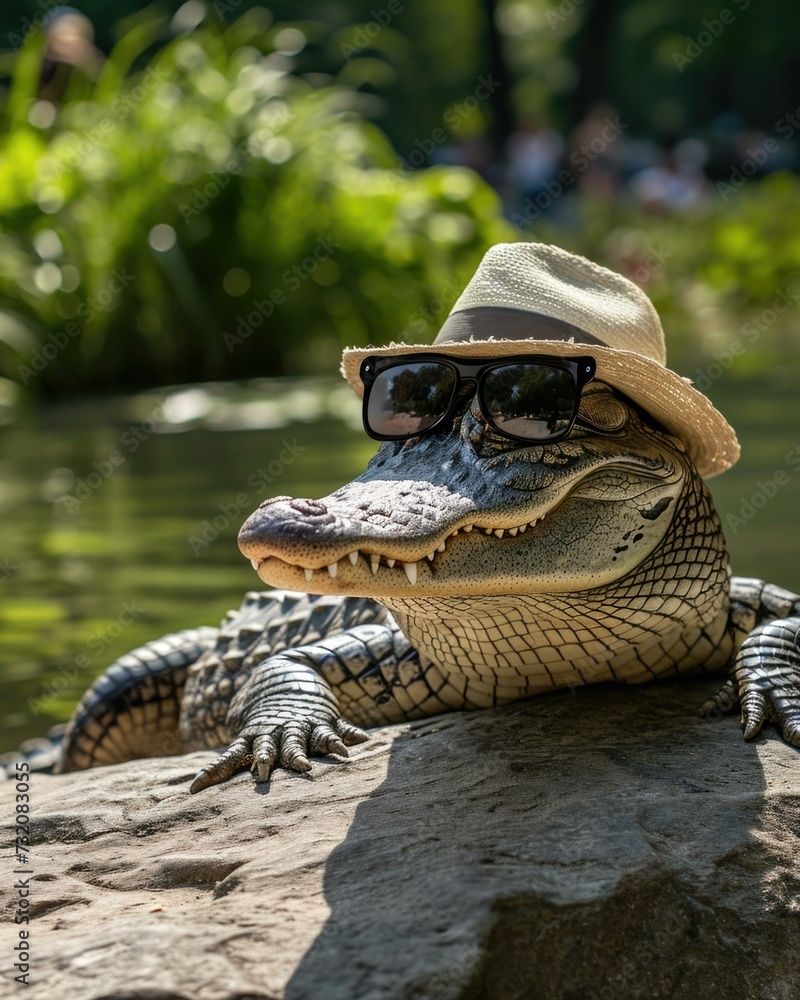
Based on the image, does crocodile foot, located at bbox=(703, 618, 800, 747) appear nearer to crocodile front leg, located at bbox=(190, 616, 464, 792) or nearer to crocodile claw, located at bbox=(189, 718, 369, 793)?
crocodile front leg, located at bbox=(190, 616, 464, 792)

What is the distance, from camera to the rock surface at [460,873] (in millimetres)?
1778

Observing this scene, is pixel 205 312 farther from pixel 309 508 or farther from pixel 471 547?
pixel 309 508

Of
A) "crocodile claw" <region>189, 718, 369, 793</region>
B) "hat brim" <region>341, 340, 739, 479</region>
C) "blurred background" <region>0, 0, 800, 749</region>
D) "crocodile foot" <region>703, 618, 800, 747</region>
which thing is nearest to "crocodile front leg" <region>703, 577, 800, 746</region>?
"crocodile foot" <region>703, 618, 800, 747</region>

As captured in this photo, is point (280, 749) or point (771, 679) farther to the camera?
point (280, 749)

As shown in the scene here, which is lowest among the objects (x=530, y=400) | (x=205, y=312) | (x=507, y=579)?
(x=507, y=579)

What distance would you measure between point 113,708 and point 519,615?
6.06 feet

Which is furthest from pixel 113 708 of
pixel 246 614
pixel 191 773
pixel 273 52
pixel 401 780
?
pixel 273 52

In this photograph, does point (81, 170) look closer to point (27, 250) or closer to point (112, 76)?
point (27, 250)

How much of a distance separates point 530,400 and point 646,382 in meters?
0.30

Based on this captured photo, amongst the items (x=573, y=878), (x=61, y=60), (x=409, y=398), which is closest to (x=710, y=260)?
(x=61, y=60)

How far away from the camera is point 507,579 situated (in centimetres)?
236

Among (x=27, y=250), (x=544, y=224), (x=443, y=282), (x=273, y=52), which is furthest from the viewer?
(x=544, y=224)

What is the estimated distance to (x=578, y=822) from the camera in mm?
2123

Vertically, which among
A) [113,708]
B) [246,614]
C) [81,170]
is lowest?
[113,708]
